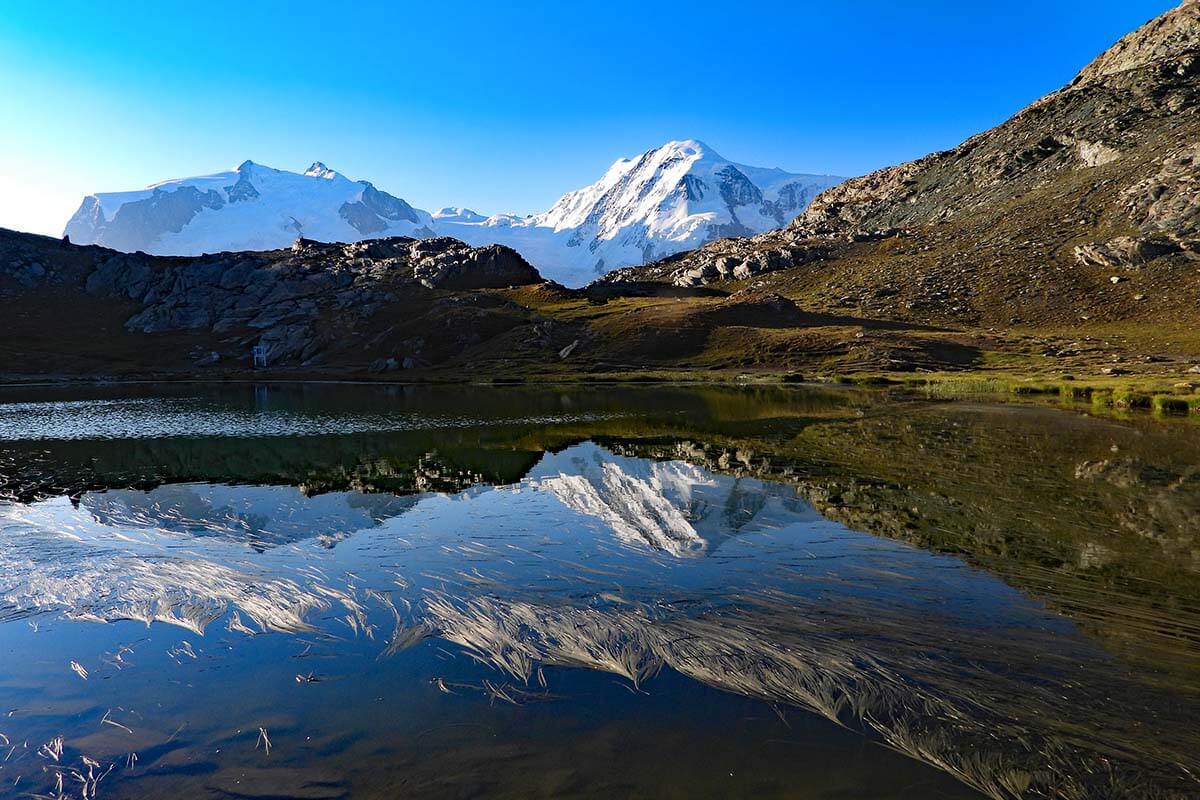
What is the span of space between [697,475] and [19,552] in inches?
1004

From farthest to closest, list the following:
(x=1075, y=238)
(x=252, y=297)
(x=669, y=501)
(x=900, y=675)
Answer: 1. (x=252, y=297)
2. (x=1075, y=238)
3. (x=669, y=501)
4. (x=900, y=675)

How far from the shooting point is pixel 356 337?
527ft

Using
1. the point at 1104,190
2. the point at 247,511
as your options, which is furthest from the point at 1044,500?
the point at 1104,190

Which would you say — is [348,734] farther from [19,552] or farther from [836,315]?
[836,315]

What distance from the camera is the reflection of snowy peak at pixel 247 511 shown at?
22484 millimetres

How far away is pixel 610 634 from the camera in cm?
1334

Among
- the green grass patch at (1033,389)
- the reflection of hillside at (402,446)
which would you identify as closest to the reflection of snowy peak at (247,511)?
the reflection of hillside at (402,446)

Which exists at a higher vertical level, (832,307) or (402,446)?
(832,307)

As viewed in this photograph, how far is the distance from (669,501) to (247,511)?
16.8m

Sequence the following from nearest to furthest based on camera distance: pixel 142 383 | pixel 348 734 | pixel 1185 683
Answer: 1. pixel 348 734
2. pixel 1185 683
3. pixel 142 383

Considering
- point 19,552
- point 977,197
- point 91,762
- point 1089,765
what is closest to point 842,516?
point 1089,765

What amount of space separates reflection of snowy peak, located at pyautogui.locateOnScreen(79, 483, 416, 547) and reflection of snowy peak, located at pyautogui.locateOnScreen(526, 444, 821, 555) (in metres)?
7.77

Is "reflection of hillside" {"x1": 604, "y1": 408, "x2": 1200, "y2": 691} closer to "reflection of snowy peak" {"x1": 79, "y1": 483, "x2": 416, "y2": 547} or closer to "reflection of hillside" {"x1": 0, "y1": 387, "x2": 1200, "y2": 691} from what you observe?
"reflection of hillside" {"x1": 0, "y1": 387, "x2": 1200, "y2": 691}

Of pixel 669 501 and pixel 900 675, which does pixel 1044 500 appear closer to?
pixel 669 501
